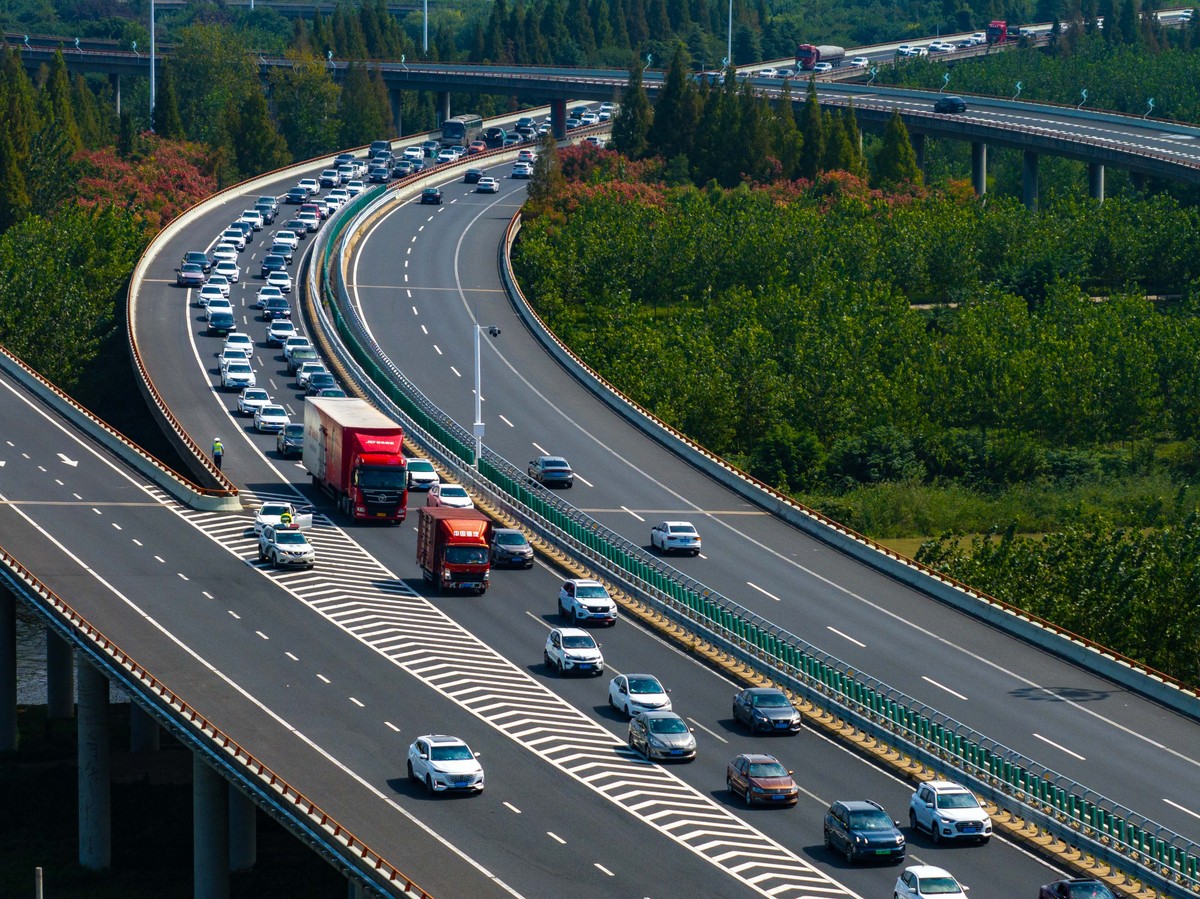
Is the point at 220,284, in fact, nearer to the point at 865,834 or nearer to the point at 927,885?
the point at 865,834

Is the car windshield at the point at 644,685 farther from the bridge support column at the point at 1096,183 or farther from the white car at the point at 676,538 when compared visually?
the bridge support column at the point at 1096,183

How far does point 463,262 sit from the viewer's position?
5753 inches

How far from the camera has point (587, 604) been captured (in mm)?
74875

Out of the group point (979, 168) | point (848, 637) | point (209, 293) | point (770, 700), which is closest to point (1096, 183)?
point (979, 168)

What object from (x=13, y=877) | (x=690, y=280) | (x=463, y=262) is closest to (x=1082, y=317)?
(x=690, y=280)

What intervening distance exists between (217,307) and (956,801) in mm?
81767

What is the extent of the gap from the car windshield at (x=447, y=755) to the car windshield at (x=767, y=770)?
7.52m

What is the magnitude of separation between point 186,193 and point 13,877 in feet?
394

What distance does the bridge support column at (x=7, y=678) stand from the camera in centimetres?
8075

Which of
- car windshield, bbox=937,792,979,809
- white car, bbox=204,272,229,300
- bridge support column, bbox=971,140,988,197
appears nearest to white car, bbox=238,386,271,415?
white car, bbox=204,272,229,300

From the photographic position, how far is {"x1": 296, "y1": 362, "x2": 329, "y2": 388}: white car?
112312mm

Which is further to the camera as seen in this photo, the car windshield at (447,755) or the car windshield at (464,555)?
the car windshield at (464,555)

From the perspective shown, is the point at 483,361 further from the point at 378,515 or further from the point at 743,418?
the point at 378,515

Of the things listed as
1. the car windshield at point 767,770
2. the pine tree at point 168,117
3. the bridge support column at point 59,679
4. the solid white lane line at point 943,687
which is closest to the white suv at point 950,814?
the car windshield at point 767,770
